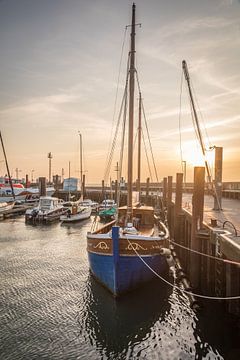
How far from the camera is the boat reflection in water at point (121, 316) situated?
8617 millimetres

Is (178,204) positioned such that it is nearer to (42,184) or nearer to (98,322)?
(98,322)

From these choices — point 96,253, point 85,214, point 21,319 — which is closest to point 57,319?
point 21,319

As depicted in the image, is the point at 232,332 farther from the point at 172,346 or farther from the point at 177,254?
the point at 177,254

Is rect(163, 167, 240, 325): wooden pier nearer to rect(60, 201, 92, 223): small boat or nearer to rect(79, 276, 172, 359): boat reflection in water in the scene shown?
rect(79, 276, 172, 359): boat reflection in water

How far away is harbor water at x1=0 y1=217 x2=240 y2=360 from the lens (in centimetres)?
814

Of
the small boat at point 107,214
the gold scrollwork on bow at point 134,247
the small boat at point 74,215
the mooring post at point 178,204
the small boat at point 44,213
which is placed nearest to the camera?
the gold scrollwork on bow at point 134,247

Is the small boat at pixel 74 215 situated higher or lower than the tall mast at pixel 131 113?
lower

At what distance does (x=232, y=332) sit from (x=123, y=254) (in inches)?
183

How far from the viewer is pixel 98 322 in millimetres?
9852

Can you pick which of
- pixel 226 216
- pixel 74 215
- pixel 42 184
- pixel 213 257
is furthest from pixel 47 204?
pixel 213 257

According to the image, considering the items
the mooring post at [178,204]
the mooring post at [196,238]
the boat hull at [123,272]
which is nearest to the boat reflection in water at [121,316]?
the boat hull at [123,272]

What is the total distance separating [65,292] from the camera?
41.6 ft

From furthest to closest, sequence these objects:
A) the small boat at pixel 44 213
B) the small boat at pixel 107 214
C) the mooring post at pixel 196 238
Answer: the small boat at pixel 107 214
the small boat at pixel 44 213
the mooring post at pixel 196 238

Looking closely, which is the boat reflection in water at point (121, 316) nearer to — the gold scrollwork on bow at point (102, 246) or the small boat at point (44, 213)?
the gold scrollwork on bow at point (102, 246)
